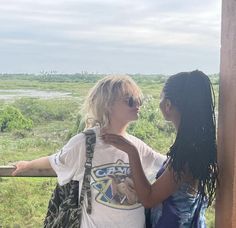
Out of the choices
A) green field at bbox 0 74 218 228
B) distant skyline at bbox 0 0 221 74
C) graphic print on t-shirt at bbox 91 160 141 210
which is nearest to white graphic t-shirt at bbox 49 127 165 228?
graphic print on t-shirt at bbox 91 160 141 210

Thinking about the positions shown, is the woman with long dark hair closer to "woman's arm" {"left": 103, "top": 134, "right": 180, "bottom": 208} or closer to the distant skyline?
"woman's arm" {"left": 103, "top": 134, "right": 180, "bottom": 208}

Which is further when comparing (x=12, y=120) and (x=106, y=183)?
(x=12, y=120)

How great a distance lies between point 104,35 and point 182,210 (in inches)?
39.4

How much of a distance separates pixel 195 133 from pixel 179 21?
2.46 feet

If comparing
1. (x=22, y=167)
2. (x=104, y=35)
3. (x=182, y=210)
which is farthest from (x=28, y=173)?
(x=104, y=35)

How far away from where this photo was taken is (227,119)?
1.29 meters

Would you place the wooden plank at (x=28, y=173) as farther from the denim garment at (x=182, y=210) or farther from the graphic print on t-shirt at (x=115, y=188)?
the denim garment at (x=182, y=210)

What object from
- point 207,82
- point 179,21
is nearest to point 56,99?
point 179,21

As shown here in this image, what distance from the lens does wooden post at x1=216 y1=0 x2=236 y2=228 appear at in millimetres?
1261

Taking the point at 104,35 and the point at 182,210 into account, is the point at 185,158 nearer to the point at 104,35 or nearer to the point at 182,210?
the point at 182,210

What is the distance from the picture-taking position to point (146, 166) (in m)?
1.52

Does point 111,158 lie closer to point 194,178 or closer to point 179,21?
point 194,178

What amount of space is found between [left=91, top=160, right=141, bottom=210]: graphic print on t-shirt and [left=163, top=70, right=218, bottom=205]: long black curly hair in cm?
20

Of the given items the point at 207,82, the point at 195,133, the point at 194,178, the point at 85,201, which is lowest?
the point at 85,201
